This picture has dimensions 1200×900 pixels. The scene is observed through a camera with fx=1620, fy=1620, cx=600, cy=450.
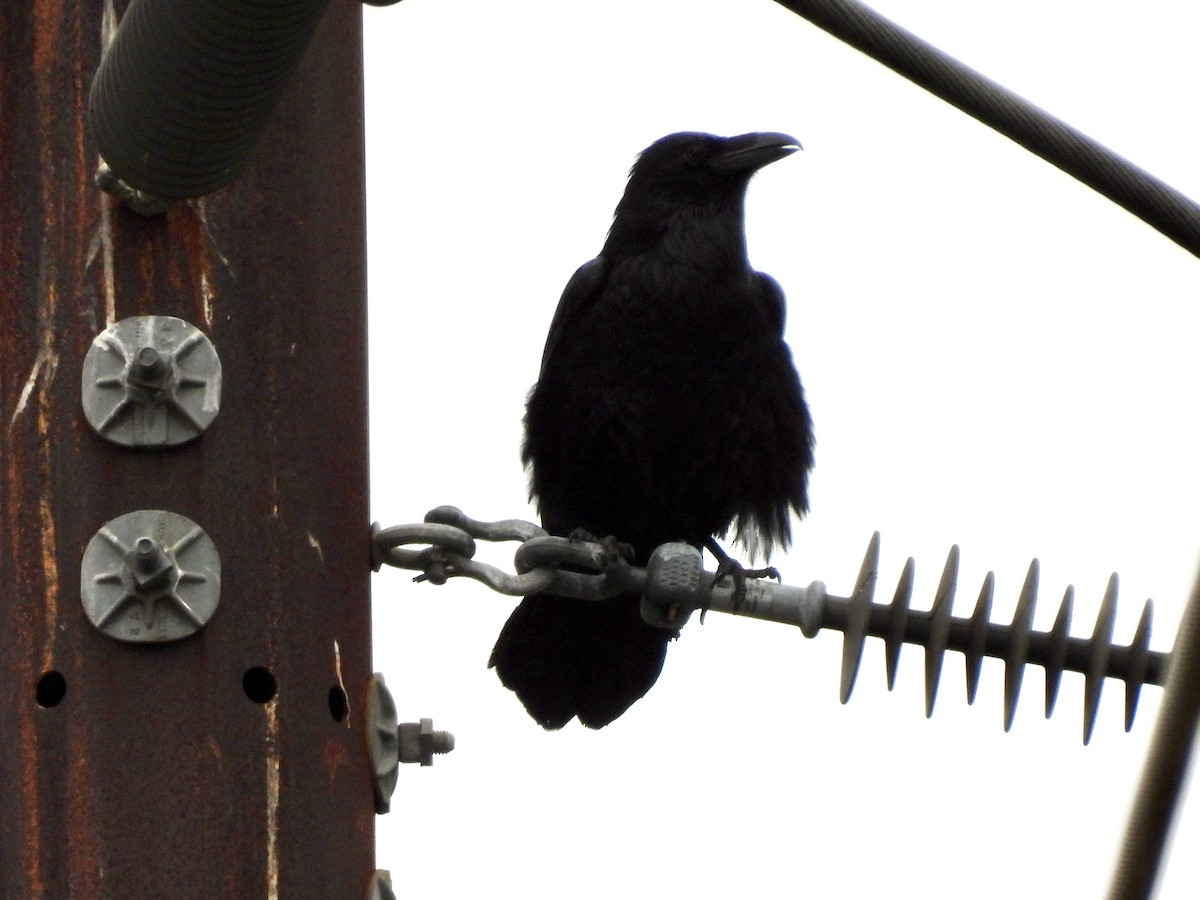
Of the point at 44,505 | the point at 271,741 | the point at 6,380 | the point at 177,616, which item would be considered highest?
the point at 6,380

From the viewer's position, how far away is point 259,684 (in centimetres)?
212

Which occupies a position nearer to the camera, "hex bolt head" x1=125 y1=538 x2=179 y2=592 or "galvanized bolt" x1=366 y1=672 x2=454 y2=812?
"hex bolt head" x1=125 y1=538 x2=179 y2=592

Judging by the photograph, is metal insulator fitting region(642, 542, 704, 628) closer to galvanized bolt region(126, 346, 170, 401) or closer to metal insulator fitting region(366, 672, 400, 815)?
metal insulator fitting region(366, 672, 400, 815)

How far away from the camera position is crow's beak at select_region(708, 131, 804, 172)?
224 inches

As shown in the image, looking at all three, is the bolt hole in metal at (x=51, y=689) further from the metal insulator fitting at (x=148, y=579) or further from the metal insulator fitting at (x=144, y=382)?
the metal insulator fitting at (x=144, y=382)

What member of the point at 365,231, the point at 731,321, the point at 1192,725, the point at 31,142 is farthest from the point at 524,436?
the point at 1192,725

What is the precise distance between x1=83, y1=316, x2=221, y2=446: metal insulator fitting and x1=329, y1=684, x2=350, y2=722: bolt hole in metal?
1.32 ft

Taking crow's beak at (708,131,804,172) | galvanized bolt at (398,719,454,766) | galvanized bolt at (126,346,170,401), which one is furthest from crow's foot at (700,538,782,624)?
crow's beak at (708,131,804,172)

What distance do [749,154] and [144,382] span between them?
3921 mm

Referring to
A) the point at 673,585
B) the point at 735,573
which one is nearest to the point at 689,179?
the point at 735,573

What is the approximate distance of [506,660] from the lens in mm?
4328

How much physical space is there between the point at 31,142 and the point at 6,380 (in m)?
0.33

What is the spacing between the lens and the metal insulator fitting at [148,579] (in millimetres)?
2021

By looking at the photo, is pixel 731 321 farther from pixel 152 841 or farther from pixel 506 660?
pixel 152 841
